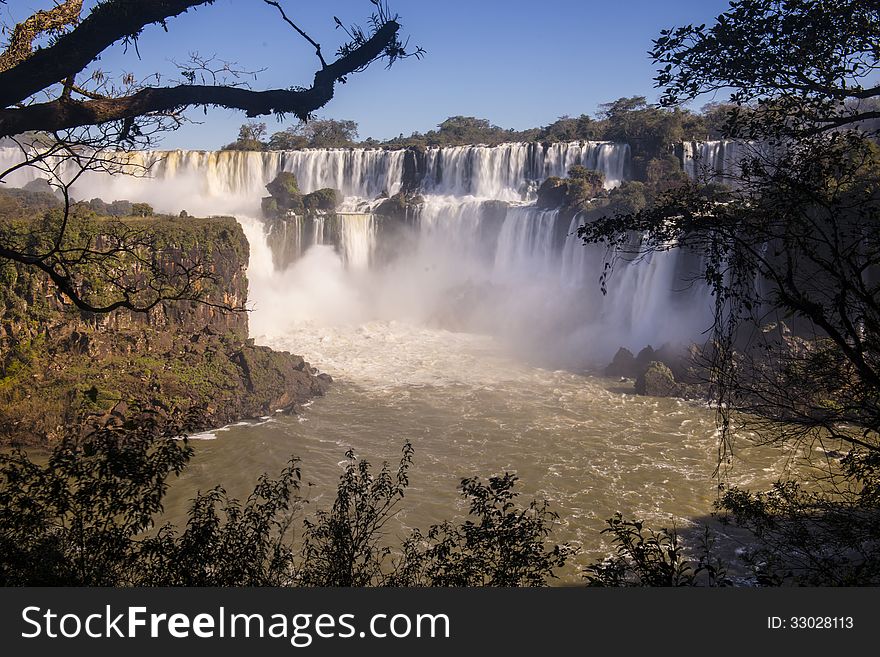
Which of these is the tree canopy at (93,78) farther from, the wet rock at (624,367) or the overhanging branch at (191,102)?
the wet rock at (624,367)

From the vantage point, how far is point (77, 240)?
1758 centimetres

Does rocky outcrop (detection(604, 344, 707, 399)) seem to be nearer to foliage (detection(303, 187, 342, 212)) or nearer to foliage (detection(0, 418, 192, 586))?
foliage (detection(0, 418, 192, 586))

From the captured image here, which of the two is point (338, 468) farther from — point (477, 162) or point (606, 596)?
point (477, 162)

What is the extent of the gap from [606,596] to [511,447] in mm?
11663

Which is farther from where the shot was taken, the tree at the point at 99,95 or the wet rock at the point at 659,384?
the wet rock at the point at 659,384

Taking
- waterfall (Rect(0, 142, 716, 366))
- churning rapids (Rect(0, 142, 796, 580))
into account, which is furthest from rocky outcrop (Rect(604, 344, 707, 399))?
waterfall (Rect(0, 142, 716, 366))

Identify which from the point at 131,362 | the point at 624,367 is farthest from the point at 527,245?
the point at 131,362

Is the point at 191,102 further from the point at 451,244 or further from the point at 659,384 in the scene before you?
the point at 451,244

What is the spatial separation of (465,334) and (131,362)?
15451 millimetres

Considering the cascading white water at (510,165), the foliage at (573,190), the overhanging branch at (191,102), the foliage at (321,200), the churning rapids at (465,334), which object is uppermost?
the cascading white water at (510,165)

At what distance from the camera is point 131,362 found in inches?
670

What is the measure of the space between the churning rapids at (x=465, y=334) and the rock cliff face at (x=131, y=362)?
1.16 meters

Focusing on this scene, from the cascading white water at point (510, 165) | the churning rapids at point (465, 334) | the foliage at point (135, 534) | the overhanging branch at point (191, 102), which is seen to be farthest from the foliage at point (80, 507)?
the cascading white water at point (510, 165)

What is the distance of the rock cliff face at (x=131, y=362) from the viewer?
1505 cm
